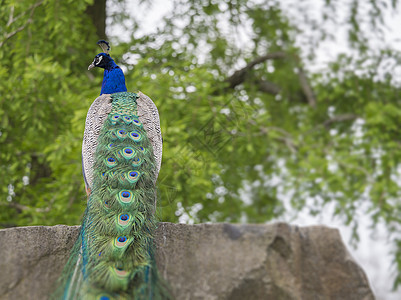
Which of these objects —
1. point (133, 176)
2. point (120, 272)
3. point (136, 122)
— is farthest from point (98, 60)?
point (120, 272)

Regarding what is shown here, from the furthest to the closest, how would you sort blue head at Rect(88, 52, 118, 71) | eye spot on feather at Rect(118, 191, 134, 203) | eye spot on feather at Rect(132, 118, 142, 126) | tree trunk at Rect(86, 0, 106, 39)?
tree trunk at Rect(86, 0, 106, 39), blue head at Rect(88, 52, 118, 71), eye spot on feather at Rect(132, 118, 142, 126), eye spot on feather at Rect(118, 191, 134, 203)

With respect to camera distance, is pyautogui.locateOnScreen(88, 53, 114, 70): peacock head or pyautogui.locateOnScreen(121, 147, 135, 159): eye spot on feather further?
pyautogui.locateOnScreen(88, 53, 114, 70): peacock head

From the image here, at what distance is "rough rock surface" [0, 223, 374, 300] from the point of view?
2.61 metres

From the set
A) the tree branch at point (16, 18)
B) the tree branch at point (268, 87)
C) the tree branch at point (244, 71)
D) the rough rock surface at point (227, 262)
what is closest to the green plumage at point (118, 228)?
the rough rock surface at point (227, 262)

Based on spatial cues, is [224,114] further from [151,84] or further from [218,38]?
[218,38]

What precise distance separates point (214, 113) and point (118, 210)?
2.49 m

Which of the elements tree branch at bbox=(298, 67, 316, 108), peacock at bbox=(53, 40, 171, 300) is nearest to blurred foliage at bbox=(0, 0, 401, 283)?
tree branch at bbox=(298, 67, 316, 108)

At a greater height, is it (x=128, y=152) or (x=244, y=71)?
(x=244, y=71)

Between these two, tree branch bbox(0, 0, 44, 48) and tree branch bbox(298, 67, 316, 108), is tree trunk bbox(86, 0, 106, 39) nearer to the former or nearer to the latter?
tree branch bbox(0, 0, 44, 48)

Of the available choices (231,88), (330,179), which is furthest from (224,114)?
(231,88)

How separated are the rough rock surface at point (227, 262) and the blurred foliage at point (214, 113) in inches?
45.0

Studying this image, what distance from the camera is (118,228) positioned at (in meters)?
2.36

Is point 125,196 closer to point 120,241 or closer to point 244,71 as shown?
point 120,241

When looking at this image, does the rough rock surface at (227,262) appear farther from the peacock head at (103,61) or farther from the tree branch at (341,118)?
the tree branch at (341,118)
